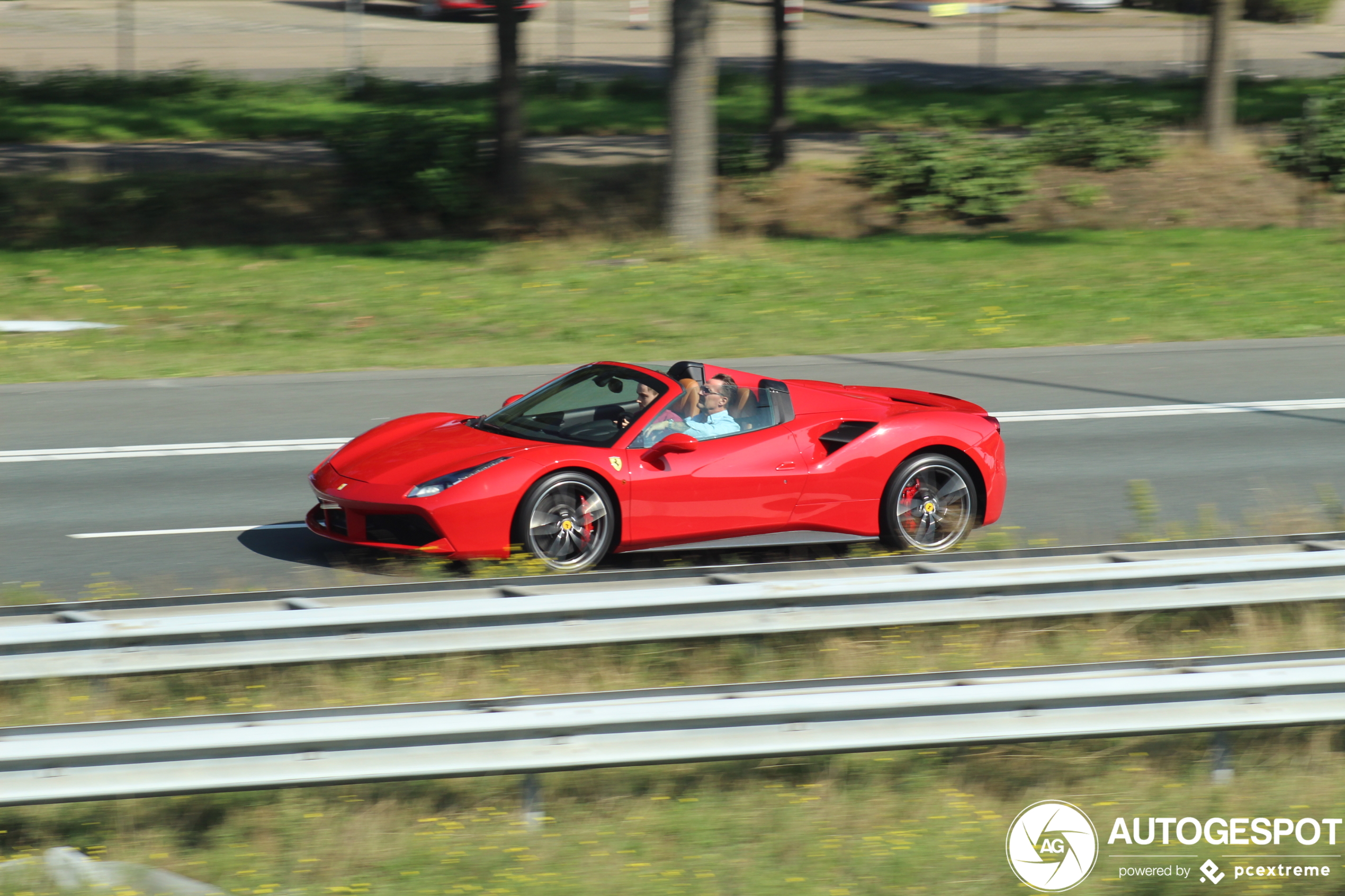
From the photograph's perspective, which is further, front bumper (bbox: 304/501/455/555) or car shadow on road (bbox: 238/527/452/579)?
car shadow on road (bbox: 238/527/452/579)

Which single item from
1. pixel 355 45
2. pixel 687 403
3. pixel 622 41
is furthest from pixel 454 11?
pixel 687 403

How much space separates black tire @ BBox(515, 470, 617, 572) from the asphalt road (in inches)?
36.8

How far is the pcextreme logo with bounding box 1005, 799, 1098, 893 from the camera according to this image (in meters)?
4.86

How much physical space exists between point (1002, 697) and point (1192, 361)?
11.3 m

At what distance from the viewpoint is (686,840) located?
514 cm

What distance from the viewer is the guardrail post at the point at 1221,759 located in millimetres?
5605

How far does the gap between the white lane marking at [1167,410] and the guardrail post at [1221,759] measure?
24.2ft

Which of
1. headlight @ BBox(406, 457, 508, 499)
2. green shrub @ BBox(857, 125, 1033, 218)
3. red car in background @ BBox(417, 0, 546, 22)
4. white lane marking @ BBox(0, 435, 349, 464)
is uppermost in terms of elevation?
red car in background @ BBox(417, 0, 546, 22)

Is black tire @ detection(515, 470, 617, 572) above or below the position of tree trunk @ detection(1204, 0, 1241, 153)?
below

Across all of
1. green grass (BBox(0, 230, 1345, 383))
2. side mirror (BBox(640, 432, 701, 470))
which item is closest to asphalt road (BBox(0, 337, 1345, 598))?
green grass (BBox(0, 230, 1345, 383))

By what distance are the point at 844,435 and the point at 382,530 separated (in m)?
2.78

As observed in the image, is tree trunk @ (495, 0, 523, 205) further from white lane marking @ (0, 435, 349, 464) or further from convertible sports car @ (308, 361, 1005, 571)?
convertible sports car @ (308, 361, 1005, 571)

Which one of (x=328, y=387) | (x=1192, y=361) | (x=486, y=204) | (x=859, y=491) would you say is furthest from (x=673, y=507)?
(x=486, y=204)

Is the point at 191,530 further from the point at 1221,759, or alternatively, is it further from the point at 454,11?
the point at 454,11
